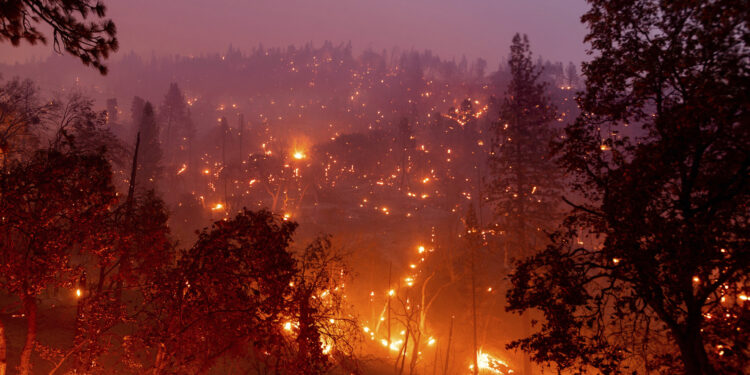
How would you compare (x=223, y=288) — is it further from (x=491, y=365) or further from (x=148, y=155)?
(x=148, y=155)

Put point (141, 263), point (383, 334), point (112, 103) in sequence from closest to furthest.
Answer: point (141, 263) < point (383, 334) < point (112, 103)

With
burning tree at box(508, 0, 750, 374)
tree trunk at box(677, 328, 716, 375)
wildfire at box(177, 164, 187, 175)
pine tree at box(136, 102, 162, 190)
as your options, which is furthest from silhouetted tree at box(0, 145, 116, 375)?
wildfire at box(177, 164, 187, 175)

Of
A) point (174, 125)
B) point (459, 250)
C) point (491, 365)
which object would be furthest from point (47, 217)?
point (174, 125)

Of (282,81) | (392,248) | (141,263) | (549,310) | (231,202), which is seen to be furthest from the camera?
(282,81)

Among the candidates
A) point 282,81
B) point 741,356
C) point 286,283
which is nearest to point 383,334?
point 286,283

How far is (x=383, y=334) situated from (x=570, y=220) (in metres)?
37.3

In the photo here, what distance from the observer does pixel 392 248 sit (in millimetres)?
49000

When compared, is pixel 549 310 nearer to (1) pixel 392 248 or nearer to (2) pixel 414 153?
(1) pixel 392 248

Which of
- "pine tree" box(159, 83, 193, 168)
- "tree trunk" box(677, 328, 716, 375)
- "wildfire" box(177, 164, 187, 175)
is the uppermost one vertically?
"pine tree" box(159, 83, 193, 168)

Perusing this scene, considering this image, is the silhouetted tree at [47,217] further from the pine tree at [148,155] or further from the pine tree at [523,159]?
the pine tree at [148,155]

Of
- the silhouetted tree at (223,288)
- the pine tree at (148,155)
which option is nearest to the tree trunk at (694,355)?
the silhouetted tree at (223,288)

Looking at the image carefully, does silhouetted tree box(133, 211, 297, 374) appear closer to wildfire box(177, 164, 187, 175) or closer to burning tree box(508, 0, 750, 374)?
burning tree box(508, 0, 750, 374)

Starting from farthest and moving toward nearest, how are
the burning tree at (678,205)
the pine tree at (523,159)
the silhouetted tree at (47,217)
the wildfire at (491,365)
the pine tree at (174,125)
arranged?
the pine tree at (174,125), the wildfire at (491,365), the pine tree at (523,159), the silhouetted tree at (47,217), the burning tree at (678,205)

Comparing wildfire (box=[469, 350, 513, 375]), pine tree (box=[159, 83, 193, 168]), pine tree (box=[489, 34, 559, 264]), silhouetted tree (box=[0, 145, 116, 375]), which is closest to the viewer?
silhouetted tree (box=[0, 145, 116, 375])
